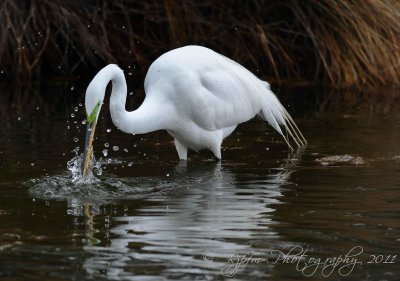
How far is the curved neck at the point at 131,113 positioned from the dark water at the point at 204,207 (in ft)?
1.08

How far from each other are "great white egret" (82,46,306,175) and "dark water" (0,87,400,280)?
0.26 m

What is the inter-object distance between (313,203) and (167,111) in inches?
71.7

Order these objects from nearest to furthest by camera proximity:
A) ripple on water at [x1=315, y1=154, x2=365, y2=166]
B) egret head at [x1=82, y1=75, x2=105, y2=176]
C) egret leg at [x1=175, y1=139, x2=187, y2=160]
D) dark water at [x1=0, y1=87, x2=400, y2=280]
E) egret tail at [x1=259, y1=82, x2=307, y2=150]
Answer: dark water at [x1=0, y1=87, x2=400, y2=280]
egret head at [x1=82, y1=75, x2=105, y2=176]
ripple on water at [x1=315, y1=154, x2=365, y2=166]
egret leg at [x1=175, y1=139, x2=187, y2=160]
egret tail at [x1=259, y1=82, x2=307, y2=150]

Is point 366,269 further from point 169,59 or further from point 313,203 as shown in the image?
point 169,59

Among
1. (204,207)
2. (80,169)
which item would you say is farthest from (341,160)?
(80,169)

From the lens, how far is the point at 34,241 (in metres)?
5.38

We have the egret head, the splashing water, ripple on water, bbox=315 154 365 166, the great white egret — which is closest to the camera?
the egret head

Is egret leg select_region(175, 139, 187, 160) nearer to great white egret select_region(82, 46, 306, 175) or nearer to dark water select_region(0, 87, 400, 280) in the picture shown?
great white egret select_region(82, 46, 306, 175)

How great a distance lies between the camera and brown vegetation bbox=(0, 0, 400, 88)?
12.4 metres

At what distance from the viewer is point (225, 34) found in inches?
507

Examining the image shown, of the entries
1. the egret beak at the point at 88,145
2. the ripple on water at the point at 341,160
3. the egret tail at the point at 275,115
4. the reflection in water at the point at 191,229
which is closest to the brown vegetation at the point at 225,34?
the egret tail at the point at 275,115

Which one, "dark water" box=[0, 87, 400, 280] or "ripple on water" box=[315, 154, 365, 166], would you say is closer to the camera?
"dark water" box=[0, 87, 400, 280]

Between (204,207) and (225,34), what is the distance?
22.3 feet

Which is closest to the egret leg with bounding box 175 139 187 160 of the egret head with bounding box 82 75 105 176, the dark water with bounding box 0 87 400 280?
the dark water with bounding box 0 87 400 280
